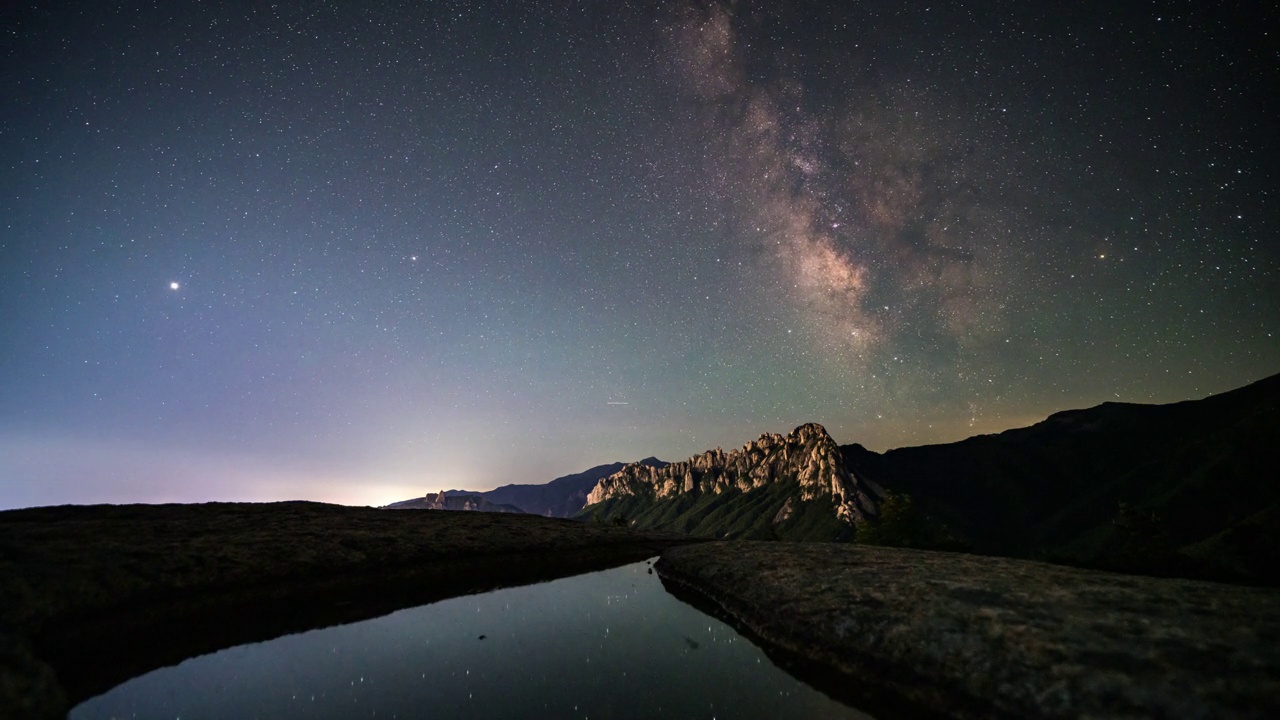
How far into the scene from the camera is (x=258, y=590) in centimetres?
1312

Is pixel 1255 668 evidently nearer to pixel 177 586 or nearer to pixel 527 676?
pixel 527 676

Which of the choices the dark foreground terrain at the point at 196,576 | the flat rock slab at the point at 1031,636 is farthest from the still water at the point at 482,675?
the flat rock slab at the point at 1031,636

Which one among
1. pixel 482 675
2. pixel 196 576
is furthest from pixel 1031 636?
pixel 196 576

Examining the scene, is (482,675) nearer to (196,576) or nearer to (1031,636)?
(1031,636)

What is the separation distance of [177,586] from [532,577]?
9.73 meters

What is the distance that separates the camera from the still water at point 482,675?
23.6 feet

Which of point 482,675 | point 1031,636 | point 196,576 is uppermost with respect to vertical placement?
point 196,576

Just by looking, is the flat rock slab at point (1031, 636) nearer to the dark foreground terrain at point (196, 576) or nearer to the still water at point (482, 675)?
the still water at point (482, 675)

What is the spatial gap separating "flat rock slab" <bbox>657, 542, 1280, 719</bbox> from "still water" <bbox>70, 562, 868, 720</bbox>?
155 centimetres

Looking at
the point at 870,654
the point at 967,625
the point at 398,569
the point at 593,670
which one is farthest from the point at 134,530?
the point at 967,625

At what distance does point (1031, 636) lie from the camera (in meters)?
7.73

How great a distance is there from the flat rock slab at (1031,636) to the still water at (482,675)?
155 centimetres

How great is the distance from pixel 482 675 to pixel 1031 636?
9.66 metres

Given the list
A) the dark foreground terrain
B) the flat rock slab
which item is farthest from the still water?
the flat rock slab
